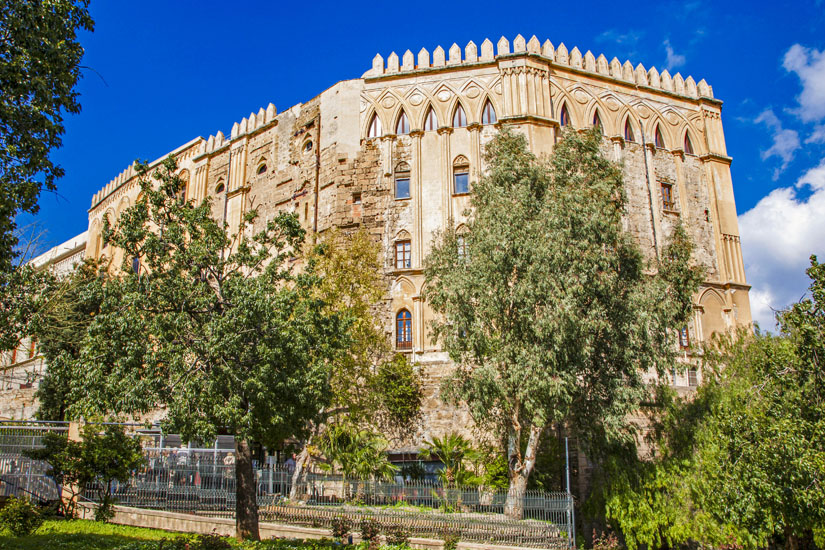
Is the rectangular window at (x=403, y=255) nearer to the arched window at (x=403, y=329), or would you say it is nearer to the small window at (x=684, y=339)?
the arched window at (x=403, y=329)

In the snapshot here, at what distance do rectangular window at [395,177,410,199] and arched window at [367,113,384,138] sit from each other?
221 centimetres

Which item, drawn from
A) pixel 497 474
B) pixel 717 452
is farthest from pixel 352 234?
pixel 717 452

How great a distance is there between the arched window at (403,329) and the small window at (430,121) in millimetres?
7456

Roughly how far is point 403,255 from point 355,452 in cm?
882

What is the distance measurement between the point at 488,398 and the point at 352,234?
11.1 meters

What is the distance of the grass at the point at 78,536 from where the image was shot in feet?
32.3

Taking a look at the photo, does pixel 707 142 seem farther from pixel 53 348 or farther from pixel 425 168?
pixel 53 348

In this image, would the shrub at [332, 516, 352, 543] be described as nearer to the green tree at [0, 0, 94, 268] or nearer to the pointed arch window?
the green tree at [0, 0, 94, 268]

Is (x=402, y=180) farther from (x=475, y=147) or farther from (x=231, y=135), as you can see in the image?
(x=231, y=135)

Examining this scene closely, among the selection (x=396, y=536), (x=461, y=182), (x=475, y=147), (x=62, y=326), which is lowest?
(x=396, y=536)

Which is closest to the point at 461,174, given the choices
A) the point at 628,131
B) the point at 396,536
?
the point at 628,131

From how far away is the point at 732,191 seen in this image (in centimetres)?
2856

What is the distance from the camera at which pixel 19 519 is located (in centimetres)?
1113

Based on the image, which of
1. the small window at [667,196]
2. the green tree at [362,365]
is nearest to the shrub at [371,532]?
the green tree at [362,365]
